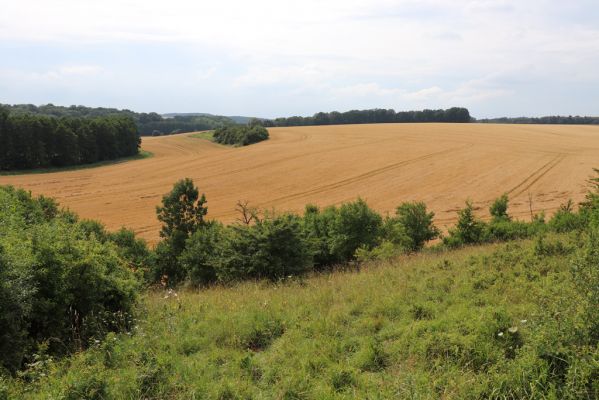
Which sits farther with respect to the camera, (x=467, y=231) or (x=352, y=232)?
(x=352, y=232)

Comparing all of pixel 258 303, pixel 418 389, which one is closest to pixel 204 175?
pixel 258 303

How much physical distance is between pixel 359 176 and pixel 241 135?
146ft

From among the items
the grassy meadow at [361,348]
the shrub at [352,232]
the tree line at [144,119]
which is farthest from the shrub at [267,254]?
the tree line at [144,119]

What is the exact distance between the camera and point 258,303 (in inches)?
300

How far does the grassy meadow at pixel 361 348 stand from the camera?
443 centimetres

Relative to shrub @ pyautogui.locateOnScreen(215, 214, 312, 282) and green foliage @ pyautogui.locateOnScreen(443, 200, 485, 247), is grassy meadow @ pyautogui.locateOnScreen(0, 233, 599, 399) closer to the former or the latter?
shrub @ pyautogui.locateOnScreen(215, 214, 312, 282)

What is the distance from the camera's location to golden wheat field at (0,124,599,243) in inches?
1473

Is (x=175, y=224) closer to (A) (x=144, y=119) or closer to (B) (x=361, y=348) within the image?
(B) (x=361, y=348)

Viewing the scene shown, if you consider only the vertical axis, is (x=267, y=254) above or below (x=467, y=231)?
above

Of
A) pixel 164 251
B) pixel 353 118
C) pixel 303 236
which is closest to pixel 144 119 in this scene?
pixel 353 118

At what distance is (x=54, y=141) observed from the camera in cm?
6538

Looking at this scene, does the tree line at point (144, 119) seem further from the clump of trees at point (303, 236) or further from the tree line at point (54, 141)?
the clump of trees at point (303, 236)

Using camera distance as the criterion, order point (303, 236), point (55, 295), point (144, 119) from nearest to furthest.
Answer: point (55, 295) < point (303, 236) < point (144, 119)

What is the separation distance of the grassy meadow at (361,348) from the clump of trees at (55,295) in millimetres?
410
